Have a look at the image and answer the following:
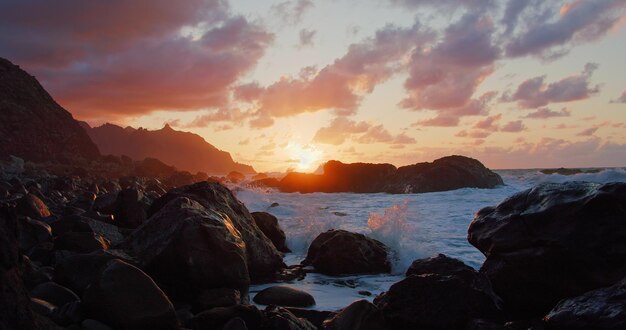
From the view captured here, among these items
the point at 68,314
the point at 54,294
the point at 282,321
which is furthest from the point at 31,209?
the point at 282,321

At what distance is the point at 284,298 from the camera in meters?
5.79

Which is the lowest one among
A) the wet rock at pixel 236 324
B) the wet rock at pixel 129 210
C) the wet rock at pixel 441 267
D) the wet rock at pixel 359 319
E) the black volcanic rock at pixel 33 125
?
the wet rock at pixel 359 319

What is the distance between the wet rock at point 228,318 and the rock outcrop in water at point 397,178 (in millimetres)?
20840

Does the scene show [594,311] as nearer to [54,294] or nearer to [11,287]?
[11,287]

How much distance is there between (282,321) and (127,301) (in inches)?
50.6

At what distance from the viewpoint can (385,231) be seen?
10234mm

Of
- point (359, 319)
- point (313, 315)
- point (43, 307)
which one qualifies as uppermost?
point (43, 307)

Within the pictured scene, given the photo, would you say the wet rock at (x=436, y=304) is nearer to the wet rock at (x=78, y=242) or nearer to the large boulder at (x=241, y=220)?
the large boulder at (x=241, y=220)

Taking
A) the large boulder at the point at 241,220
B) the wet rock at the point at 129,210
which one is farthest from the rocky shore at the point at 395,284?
the wet rock at the point at 129,210

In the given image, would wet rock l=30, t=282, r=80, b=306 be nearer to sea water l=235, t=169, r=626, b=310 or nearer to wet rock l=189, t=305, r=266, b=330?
wet rock l=189, t=305, r=266, b=330

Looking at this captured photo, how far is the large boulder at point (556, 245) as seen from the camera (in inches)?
170

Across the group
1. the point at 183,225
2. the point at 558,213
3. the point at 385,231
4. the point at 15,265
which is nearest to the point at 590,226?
the point at 558,213

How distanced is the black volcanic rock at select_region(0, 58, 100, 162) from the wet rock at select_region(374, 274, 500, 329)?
42541 millimetres

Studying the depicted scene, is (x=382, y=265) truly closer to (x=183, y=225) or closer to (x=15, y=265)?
(x=183, y=225)
